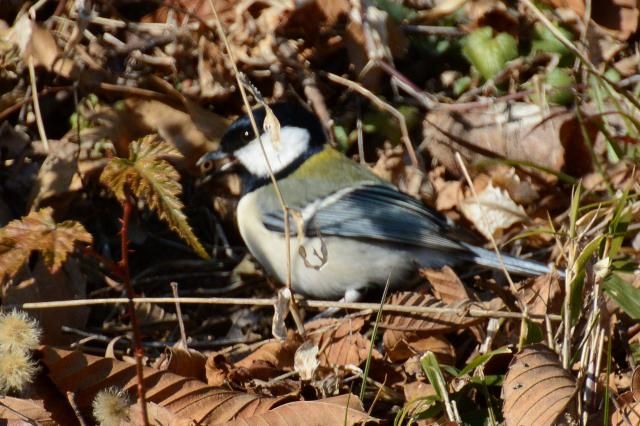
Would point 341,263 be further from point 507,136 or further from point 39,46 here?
point 39,46

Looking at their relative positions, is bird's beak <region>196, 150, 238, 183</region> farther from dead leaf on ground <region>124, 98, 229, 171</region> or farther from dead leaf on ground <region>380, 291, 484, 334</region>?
dead leaf on ground <region>380, 291, 484, 334</region>

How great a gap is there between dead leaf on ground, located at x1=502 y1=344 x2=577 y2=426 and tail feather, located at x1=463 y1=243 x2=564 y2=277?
0.78 meters

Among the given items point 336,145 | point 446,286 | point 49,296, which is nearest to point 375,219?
point 446,286

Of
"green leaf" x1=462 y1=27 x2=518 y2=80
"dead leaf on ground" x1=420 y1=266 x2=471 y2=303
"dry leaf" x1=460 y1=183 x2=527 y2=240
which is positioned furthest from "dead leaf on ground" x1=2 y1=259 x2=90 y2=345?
"green leaf" x1=462 y1=27 x2=518 y2=80

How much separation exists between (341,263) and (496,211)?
683mm

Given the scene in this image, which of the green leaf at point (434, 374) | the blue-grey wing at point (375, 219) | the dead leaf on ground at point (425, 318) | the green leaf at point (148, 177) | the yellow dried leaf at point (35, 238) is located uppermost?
the green leaf at point (148, 177)

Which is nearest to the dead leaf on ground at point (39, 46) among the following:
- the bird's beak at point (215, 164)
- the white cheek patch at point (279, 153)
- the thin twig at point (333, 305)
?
the bird's beak at point (215, 164)

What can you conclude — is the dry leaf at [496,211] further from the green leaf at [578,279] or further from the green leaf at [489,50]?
the green leaf at [578,279]

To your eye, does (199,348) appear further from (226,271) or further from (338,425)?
(338,425)

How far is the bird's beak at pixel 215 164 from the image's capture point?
4090mm

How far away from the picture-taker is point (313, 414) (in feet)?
8.51

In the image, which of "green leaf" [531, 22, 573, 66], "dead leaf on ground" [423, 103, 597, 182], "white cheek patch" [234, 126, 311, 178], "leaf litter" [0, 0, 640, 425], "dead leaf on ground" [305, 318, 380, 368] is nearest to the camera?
"leaf litter" [0, 0, 640, 425]

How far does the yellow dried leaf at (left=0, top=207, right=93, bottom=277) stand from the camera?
2.29 m

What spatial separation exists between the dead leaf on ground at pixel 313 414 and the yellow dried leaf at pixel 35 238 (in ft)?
2.26
